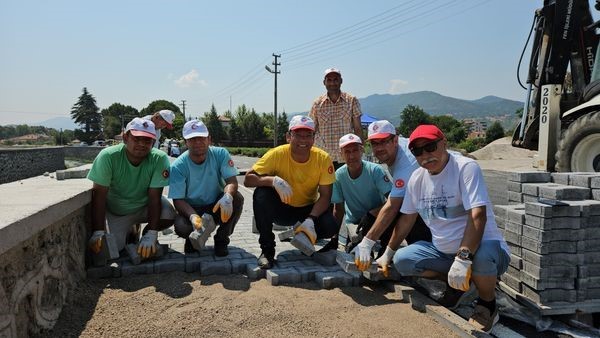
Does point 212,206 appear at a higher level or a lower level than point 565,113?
lower

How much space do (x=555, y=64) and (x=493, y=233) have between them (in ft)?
17.4

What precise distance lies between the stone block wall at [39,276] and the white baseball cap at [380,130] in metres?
2.51

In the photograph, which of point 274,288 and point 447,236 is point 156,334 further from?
point 447,236

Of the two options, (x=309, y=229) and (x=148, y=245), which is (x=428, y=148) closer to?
(x=309, y=229)

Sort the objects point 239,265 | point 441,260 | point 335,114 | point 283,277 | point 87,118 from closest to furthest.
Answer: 1. point 441,260
2. point 283,277
3. point 239,265
4. point 335,114
5. point 87,118

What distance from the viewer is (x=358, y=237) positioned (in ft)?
12.9

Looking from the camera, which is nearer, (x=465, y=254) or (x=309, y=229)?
(x=465, y=254)

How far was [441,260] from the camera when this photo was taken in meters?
2.85

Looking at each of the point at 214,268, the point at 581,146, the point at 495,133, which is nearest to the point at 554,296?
the point at 214,268

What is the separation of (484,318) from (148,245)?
2660 millimetres

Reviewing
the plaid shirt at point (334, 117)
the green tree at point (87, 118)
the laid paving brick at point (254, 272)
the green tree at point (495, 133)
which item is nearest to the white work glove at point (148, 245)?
the laid paving brick at point (254, 272)

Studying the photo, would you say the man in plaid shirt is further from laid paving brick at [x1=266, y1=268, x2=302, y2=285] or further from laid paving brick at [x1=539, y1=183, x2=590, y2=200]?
laid paving brick at [x1=539, y1=183, x2=590, y2=200]

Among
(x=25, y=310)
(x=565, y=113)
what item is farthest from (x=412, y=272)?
(x=565, y=113)

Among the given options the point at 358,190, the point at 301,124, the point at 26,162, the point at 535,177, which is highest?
the point at 301,124
